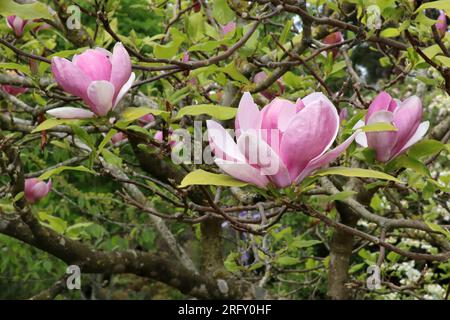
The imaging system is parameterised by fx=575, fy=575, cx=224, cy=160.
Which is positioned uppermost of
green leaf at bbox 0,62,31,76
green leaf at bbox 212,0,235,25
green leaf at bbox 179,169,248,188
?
green leaf at bbox 212,0,235,25

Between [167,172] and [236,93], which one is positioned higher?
[236,93]

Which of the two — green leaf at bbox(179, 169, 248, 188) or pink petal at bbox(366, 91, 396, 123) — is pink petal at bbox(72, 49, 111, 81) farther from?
pink petal at bbox(366, 91, 396, 123)

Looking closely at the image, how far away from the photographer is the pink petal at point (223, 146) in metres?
0.81

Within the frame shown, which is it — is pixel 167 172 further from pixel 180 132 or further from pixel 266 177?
pixel 266 177

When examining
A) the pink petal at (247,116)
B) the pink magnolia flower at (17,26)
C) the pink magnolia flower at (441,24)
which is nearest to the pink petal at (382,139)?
the pink petal at (247,116)

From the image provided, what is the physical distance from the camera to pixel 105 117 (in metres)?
1.00

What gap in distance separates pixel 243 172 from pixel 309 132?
0.35 feet

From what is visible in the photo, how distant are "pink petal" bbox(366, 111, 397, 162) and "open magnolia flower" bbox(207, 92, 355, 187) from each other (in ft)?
0.47

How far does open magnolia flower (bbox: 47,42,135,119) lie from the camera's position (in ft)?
3.03

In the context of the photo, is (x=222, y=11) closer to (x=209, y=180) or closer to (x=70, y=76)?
(x=70, y=76)

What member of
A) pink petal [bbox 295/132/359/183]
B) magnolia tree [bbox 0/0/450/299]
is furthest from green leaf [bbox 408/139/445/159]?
pink petal [bbox 295/132/359/183]

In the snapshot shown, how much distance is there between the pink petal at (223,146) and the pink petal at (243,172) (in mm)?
15
